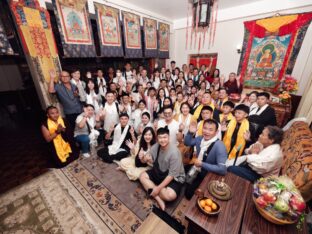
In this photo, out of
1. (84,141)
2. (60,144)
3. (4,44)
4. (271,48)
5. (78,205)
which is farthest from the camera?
(271,48)

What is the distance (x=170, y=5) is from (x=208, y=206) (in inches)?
247

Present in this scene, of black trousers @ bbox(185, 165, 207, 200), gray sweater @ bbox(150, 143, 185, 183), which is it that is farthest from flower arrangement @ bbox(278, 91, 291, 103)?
gray sweater @ bbox(150, 143, 185, 183)

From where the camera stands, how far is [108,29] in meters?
4.41

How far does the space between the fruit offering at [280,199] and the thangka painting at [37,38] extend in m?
4.20

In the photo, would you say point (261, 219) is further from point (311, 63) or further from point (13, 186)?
point (311, 63)

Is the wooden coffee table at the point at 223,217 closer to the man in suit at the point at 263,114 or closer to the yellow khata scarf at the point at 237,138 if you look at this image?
the yellow khata scarf at the point at 237,138

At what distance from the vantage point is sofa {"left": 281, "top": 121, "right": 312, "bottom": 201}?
1.49 metres

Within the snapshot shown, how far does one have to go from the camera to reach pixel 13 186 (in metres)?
2.32

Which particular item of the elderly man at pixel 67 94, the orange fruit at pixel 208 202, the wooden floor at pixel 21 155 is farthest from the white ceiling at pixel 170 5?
the orange fruit at pixel 208 202

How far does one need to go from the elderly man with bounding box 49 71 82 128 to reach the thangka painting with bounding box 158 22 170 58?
177 inches

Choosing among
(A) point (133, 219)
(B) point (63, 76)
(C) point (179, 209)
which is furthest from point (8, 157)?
(C) point (179, 209)

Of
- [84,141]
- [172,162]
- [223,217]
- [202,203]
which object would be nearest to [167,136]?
[172,162]

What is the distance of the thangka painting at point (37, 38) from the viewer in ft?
9.04

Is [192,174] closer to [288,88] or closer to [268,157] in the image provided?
[268,157]
